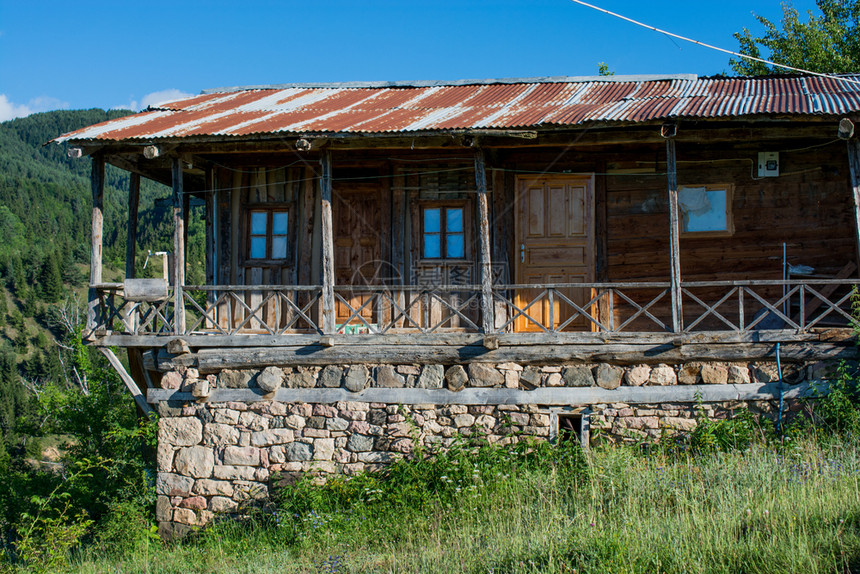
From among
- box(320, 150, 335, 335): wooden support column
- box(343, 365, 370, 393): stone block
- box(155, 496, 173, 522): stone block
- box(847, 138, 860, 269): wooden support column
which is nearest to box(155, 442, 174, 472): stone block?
box(155, 496, 173, 522): stone block

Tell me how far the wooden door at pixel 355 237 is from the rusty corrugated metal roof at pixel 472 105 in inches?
49.3

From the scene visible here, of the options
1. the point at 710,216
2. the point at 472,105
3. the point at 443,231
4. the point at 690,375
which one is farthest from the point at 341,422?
the point at 710,216

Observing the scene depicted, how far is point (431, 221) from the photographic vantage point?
11.5 metres

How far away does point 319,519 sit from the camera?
8.88m

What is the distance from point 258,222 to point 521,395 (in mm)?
4917

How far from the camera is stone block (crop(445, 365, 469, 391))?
9695 millimetres

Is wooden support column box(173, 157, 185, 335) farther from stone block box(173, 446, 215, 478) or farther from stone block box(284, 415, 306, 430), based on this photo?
stone block box(284, 415, 306, 430)

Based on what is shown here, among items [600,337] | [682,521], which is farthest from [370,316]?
[682,521]

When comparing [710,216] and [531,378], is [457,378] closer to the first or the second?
[531,378]

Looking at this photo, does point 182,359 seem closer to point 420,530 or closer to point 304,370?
point 304,370

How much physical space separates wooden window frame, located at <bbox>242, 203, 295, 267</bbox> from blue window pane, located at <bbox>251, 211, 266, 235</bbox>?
0.12 ft

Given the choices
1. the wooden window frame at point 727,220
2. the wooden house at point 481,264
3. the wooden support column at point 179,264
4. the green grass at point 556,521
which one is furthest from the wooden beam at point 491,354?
the wooden window frame at point 727,220

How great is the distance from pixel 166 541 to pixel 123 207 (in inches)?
2406

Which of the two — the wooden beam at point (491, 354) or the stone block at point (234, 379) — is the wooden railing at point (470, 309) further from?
the stone block at point (234, 379)
